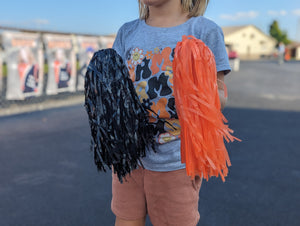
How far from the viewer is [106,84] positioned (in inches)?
43.7

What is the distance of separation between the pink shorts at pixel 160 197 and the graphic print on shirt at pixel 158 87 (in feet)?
0.58

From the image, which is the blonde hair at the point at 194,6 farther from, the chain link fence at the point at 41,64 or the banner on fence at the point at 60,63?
the banner on fence at the point at 60,63

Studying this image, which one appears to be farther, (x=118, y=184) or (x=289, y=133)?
(x=289, y=133)

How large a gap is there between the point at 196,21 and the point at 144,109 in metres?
0.45

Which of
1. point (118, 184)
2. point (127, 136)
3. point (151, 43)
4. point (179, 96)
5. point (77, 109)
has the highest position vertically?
point (151, 43)

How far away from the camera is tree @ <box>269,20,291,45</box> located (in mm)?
70681

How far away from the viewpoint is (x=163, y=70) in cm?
125

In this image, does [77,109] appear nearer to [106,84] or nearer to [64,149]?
[64,149]

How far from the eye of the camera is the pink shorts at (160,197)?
1312mm

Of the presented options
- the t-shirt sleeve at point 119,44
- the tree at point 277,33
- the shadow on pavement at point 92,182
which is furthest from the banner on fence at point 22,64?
the tree at point 277,33

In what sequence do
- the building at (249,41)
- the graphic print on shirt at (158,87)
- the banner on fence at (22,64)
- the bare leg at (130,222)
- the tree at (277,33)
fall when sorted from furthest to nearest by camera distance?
the tree at (277,33) → the building at (249,41) → the banner on fence at (22,64) → the bare leg at (130,222) → the graphic print on shirt at (158,87)

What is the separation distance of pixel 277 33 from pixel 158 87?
79.7m

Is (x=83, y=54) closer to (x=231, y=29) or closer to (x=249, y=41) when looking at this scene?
(x=231, y=29)

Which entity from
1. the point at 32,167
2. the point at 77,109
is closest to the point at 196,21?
the point at 32,167
